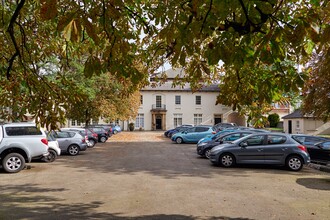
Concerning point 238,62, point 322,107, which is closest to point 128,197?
point 238,62

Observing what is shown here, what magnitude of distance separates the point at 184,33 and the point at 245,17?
0.77 metres

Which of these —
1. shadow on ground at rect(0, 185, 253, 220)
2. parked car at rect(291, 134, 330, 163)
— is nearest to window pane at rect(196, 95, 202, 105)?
parked car at rect(291, 134, 330, 163)

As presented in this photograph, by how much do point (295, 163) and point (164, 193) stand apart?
7.43 metres

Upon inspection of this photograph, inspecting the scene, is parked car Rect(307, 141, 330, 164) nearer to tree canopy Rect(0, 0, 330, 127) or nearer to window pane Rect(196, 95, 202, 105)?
tree canopy Rect(0, 0, 330, 127)

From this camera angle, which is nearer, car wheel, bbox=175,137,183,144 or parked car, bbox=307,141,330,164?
parked car, bbox=307,141,330,164

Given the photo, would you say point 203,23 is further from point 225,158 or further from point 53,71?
point 53,71

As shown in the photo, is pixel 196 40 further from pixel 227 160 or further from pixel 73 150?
pixel 73 150

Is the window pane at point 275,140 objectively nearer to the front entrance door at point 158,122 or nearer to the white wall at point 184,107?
the white wall at point 184,107

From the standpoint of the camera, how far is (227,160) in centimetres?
1573

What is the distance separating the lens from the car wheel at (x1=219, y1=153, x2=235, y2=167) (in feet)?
51.5

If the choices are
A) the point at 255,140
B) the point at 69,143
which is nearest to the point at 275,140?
the point at 255,140

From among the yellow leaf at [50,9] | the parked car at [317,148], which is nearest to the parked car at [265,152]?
the parked car at [317,148]

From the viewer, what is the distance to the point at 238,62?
479 centimetres

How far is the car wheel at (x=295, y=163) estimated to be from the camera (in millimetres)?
14836
